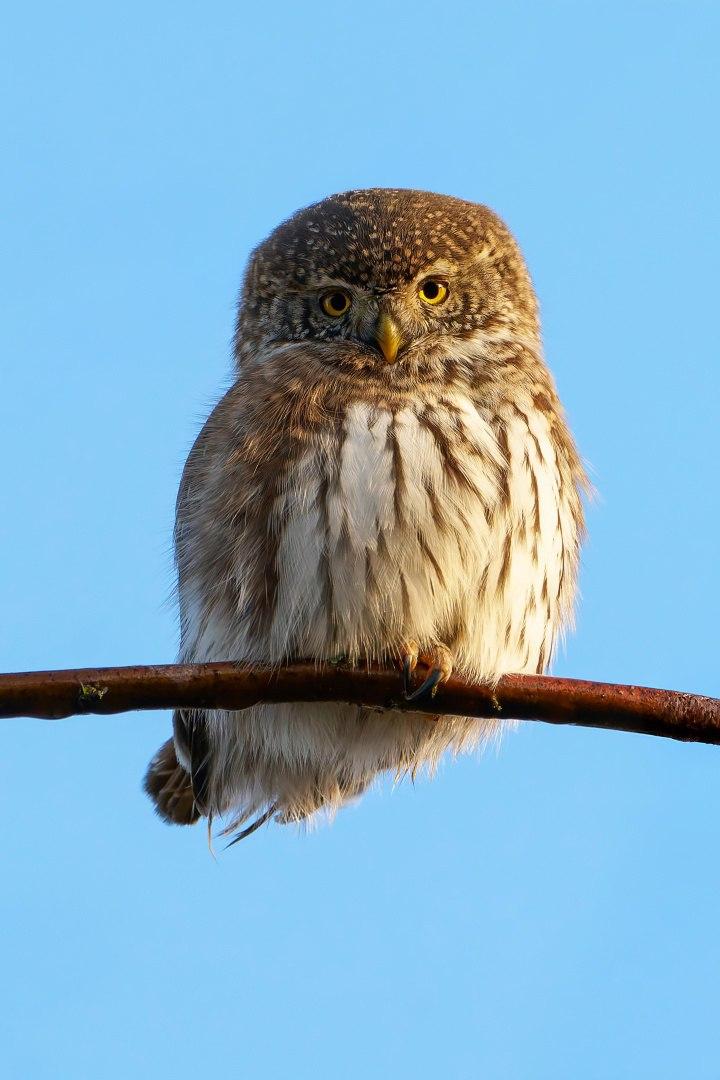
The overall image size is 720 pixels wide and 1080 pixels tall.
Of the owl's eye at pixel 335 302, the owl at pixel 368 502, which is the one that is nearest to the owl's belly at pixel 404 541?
the owl at pixel 368 502

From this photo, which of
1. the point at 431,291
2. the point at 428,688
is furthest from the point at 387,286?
the point at 428,688

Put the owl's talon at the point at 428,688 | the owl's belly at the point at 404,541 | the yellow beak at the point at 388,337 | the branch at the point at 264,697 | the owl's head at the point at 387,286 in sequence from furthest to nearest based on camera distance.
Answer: the owl's head at the point at 387,286 → the yellow beak at the point at 388,337 → the owl's belly at the point at 404,541 → the owl's talon at the point at 428,688 → the branch at the point at 264,697

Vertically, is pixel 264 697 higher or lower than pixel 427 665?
lower

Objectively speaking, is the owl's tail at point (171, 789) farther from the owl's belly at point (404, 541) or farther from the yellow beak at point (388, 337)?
the yellow beak at point (388, 337)

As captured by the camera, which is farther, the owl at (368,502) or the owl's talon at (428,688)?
the owl at (368,502)

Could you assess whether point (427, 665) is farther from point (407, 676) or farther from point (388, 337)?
point (388, 337)

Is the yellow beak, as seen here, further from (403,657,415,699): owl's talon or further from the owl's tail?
the owl's tail
